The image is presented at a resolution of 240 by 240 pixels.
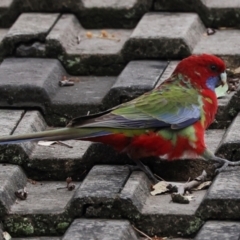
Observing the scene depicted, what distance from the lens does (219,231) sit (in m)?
3.52

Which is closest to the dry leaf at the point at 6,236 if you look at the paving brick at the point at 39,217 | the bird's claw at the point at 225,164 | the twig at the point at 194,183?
the paving brick at the point at 39,217

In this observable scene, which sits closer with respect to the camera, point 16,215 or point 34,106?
point 16,215

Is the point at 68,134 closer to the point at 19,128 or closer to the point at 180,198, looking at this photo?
the point at 19,128

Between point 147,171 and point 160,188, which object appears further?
point 147,171

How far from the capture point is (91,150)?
4277 mm

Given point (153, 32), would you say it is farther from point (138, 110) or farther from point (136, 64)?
point (138, 110)

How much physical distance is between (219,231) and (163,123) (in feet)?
3.37

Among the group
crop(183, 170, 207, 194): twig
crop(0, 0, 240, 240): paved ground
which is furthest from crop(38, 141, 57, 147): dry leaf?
crop(183, 170, 207, 194): twig

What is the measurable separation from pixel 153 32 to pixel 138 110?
73cm

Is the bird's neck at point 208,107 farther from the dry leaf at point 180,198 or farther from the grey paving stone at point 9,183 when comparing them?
the grey paving stone at point 9,183

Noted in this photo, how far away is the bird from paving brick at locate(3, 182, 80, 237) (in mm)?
315

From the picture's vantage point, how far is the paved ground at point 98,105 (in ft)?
12.2

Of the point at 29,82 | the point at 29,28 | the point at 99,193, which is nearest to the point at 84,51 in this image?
the point at 29,28

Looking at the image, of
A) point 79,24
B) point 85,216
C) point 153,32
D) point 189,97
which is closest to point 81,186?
point 85,216
